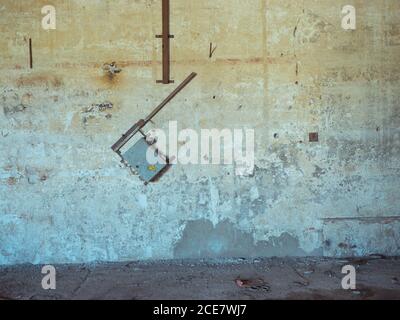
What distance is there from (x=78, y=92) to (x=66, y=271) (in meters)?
1.63

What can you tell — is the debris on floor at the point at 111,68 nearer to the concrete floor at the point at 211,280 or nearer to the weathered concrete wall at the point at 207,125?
the weathered concrete wall at the point at 207,125

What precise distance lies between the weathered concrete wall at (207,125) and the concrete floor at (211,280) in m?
0.13

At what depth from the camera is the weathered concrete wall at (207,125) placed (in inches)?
152

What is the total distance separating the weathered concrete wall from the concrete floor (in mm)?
131

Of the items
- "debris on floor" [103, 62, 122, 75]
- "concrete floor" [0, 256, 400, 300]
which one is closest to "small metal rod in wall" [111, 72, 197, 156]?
"debris on floor" [103, 62, 122, 75]

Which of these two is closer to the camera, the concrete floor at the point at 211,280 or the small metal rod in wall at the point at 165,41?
the concrete floor at the point at 211,280

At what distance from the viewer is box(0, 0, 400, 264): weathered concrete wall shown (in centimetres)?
386

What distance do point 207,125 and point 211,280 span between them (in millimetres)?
1388

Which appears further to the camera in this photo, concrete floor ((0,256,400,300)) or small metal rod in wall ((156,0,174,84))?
small metal rod in wall ((156,0,174,84))

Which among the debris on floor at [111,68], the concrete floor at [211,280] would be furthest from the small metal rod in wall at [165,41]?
the concrete floor at [211,280]

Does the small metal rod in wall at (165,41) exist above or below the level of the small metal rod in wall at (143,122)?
above

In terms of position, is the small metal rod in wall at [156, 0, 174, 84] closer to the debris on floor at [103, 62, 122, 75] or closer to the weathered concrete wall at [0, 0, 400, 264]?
the weathered concrete wall at [0, 0, 400, 264]

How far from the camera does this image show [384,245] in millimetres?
4043
